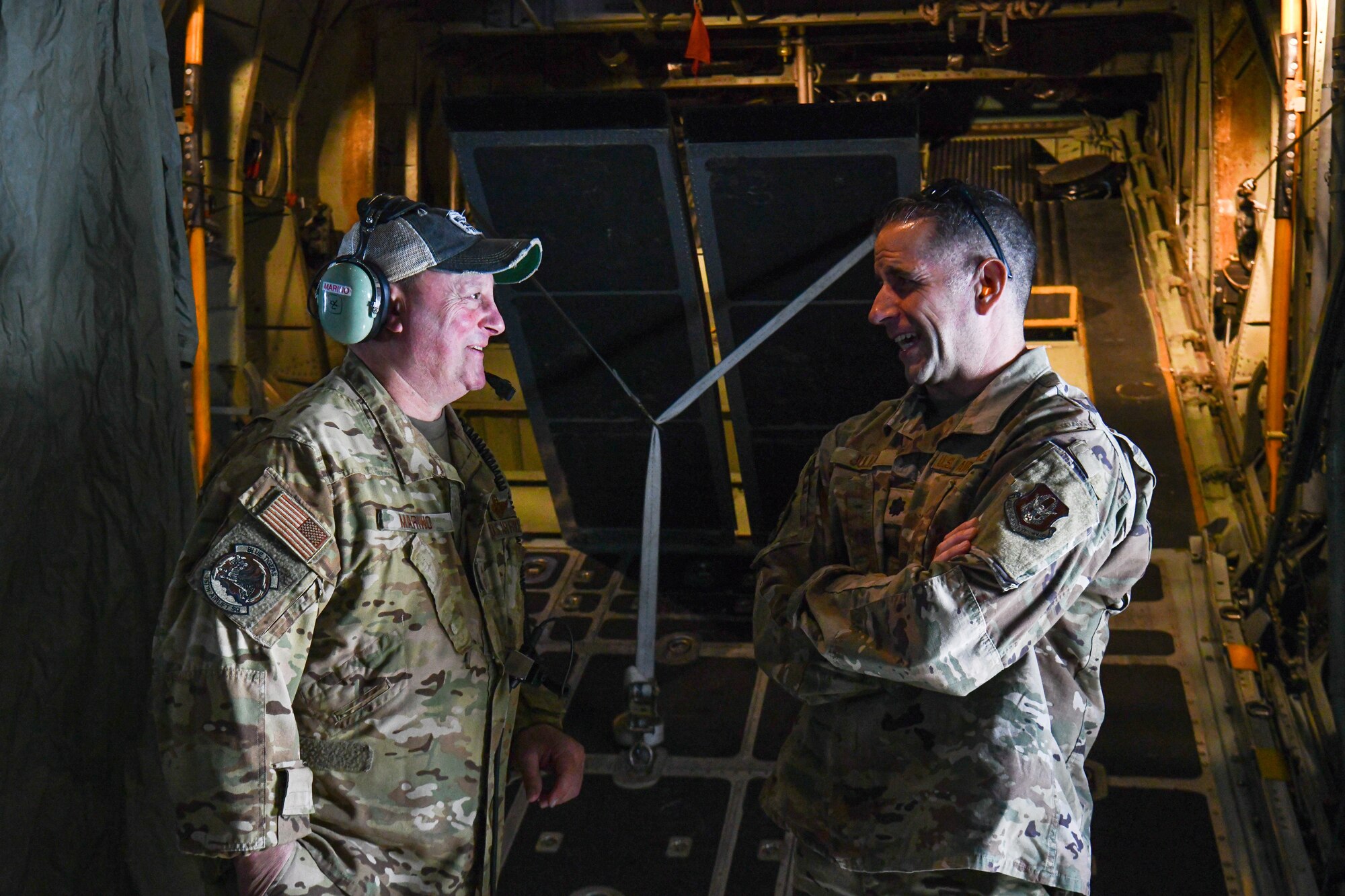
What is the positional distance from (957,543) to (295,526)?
113 cm

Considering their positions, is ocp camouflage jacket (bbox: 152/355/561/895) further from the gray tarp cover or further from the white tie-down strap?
the white tie-down strap

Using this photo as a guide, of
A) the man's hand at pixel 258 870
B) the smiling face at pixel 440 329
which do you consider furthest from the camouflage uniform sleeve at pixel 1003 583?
the man's hand at pixel 258 870

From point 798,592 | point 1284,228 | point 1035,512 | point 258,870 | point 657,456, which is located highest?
point 1284,228

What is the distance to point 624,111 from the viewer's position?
3967 mm

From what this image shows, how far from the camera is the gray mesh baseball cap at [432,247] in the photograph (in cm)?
232

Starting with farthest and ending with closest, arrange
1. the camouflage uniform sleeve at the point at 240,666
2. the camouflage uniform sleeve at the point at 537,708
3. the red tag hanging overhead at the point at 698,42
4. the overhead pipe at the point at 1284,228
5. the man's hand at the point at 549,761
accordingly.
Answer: the red tag hanging overhead at the point at 698,42 → the overhead pipe at the point at 1284,228 → the camouflage uniform sleeve at the point at 537,708 → the man's hand at the point at 549,761 → the camouflage uniform sleeve at the point at 240,666

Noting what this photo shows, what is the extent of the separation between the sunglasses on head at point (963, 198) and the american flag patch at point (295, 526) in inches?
50.9

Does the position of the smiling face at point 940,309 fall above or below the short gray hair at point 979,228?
below

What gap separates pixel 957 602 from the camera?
6.64ft

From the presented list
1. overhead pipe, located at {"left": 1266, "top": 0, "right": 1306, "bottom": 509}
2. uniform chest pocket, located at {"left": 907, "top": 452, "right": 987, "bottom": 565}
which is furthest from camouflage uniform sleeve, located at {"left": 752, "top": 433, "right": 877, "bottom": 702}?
overhead pipe, located at {"left": 1266, "top": 0, "right": 1306, "bottom": 509}

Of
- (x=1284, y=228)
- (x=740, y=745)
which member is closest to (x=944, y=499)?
(x=740, y=745)

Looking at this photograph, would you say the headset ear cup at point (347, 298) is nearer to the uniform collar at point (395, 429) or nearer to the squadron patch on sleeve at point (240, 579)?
the uniform collar at point (395, 429)

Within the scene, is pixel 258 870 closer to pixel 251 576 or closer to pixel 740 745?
pixel 251 576

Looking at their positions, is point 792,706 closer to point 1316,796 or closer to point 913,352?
point 1316,796
